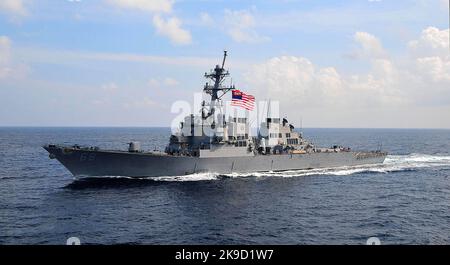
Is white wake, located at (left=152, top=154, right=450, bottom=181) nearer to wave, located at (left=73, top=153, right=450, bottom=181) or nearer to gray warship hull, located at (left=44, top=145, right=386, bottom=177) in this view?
wave, located at (left=73, top=153, right=450, bottom=181)

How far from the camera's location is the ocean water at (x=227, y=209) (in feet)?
69.4

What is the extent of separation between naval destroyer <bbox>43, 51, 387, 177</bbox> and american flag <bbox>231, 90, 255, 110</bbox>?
3.30m

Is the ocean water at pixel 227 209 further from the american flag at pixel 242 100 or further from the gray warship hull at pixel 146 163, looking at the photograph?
the american flag at pixel 242 100

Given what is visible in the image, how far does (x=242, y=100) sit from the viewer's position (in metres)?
40.0

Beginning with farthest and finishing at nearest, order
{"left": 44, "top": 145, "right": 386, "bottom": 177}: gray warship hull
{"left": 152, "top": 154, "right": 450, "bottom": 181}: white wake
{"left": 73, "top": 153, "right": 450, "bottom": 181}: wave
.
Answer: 1. {"left": 152, "top": 154, "right": 450, "bottom": 181}: white wake
2. {"left": 73, "top": 153, "right": 450, "bottom": 181}: wave
3. {"left": 44, "top": 145, "right": 386, "bottom": 177}: gray warship hull

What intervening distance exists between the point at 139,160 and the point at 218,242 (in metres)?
19.9

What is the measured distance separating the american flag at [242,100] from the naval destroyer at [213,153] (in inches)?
130

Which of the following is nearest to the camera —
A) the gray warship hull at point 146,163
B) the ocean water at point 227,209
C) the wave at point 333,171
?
the ocean water at point 227,209

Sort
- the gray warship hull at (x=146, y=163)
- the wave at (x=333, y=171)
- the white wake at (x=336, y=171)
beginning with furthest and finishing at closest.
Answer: the white wake at (x=336, y=171), the wave at (x=333, y=171), the gray warship hull at (x=146, y=163)

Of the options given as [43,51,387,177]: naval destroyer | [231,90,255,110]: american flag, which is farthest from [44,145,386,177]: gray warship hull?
[231,90,255,110]: american flag

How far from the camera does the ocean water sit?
69.4 ft

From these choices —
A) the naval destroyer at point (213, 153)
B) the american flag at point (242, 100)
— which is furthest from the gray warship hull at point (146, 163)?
the american flag at point (242, 100)
